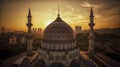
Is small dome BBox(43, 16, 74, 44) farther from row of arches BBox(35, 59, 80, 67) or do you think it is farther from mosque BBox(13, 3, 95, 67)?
row of arches BBox(35, 59, 80, 67)

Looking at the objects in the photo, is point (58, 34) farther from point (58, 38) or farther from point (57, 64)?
point (57, 64)

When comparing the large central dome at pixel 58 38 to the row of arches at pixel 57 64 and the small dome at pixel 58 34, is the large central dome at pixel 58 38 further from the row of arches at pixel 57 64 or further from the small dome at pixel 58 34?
the row of arches at pixel 57 64

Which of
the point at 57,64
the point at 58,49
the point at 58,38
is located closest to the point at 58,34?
the point at 58,38

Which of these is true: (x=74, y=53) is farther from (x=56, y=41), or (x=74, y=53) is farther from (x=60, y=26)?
(x=60, y=26)

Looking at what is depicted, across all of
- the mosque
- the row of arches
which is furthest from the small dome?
the row of arches

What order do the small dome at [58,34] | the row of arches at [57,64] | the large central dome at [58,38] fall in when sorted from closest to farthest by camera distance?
the row of arches at [57,64]
the large central dome at [58,38]
the small dome at [58,34]

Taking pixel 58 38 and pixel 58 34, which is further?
pixel 58 34

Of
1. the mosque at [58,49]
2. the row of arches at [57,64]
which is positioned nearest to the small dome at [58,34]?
the mosque at [58,49]

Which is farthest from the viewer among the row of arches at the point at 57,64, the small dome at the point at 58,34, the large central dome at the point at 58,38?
the small dome at the point at 58,34
